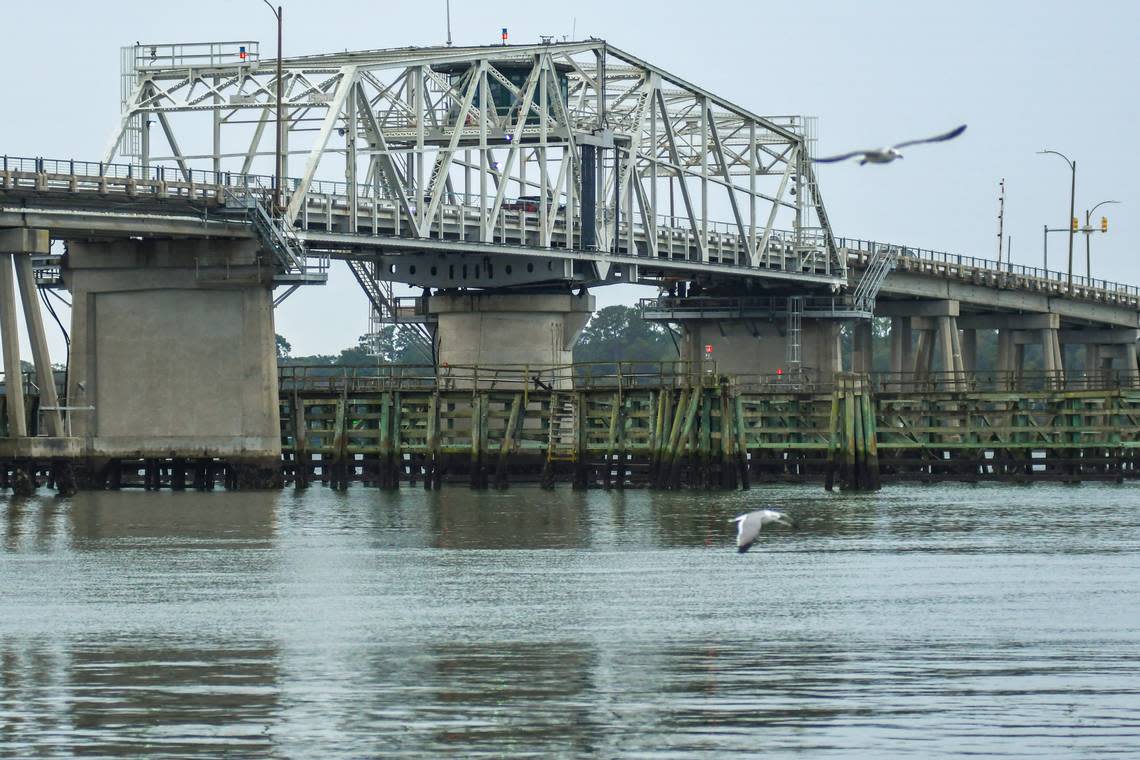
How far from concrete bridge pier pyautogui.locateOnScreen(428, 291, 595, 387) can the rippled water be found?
127 feet

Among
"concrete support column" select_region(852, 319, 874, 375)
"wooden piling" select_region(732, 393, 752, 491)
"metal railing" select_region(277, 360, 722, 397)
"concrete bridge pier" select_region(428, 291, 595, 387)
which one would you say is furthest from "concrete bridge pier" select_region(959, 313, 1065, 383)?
"wooden piling" select_region(732, 393, 752, 491)

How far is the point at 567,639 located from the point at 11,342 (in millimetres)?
41750

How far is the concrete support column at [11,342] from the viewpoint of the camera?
75062 mm

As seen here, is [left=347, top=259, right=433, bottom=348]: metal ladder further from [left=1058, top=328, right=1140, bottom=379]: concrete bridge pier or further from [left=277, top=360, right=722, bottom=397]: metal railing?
[left=1058, top=328, right=1140, bottom=379]: concrete bridge pier

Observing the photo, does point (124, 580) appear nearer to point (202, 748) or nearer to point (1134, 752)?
point (202, 748)

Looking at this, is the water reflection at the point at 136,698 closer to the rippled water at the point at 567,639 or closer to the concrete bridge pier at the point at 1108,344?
the rippled water at the point at 567,639

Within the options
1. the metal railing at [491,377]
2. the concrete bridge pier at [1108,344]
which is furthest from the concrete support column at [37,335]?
the concrete bridge pier at [1108,344]

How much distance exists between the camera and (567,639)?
124 ft

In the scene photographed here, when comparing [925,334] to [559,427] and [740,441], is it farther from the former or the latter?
[740,441]

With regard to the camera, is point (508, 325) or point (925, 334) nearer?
point (508, 325)

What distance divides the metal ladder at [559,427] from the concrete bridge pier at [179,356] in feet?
38.8

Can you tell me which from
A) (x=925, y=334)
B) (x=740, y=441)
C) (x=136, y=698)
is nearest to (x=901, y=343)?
(x=925, y=334)

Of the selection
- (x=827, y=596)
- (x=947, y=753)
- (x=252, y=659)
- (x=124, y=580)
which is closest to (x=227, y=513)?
(x=124, y=580)

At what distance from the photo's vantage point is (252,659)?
35.0m
